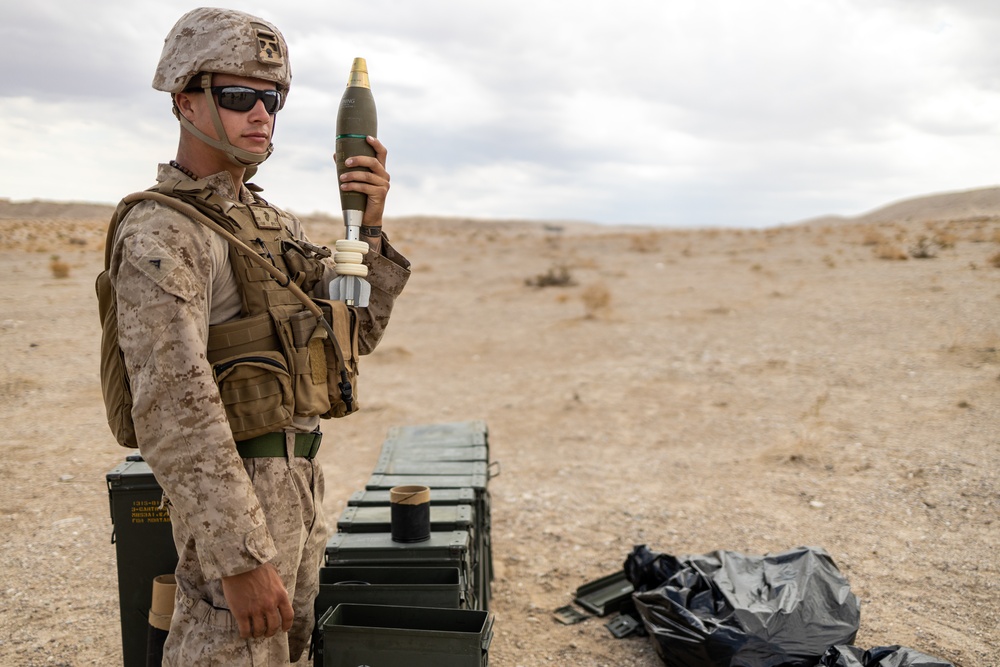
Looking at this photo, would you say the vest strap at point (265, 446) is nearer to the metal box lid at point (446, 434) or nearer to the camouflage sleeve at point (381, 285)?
the camouflage sleeve at point (381, 285)

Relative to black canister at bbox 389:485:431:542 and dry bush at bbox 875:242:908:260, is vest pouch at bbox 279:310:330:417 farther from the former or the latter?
dry bush at bbox 875:242:908:260

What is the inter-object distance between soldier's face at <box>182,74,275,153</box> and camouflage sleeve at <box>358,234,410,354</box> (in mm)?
514

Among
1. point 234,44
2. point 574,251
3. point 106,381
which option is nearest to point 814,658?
point 106,381

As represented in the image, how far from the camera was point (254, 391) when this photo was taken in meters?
2.02

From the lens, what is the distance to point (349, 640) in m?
2.47

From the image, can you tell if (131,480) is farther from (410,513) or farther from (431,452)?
(431,452)

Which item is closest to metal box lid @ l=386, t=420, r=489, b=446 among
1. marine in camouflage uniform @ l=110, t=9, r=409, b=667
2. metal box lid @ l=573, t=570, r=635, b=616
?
metal box lid @ l=573, t=570, r=635, b=616


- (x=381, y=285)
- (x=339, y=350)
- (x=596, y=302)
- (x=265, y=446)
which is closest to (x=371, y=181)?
(x=381, y=285)

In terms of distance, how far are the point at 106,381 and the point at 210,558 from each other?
536 mm

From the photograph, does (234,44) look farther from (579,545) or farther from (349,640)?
(579,545)

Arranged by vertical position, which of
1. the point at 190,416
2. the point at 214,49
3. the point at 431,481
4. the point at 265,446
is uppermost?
the point at 214,49

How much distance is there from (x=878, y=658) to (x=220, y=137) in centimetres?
294

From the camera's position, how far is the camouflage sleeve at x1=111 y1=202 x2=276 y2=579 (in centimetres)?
179

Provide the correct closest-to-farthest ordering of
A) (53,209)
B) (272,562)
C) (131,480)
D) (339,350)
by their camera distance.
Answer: (272,562), (339,350), (131,480), (53,209)
